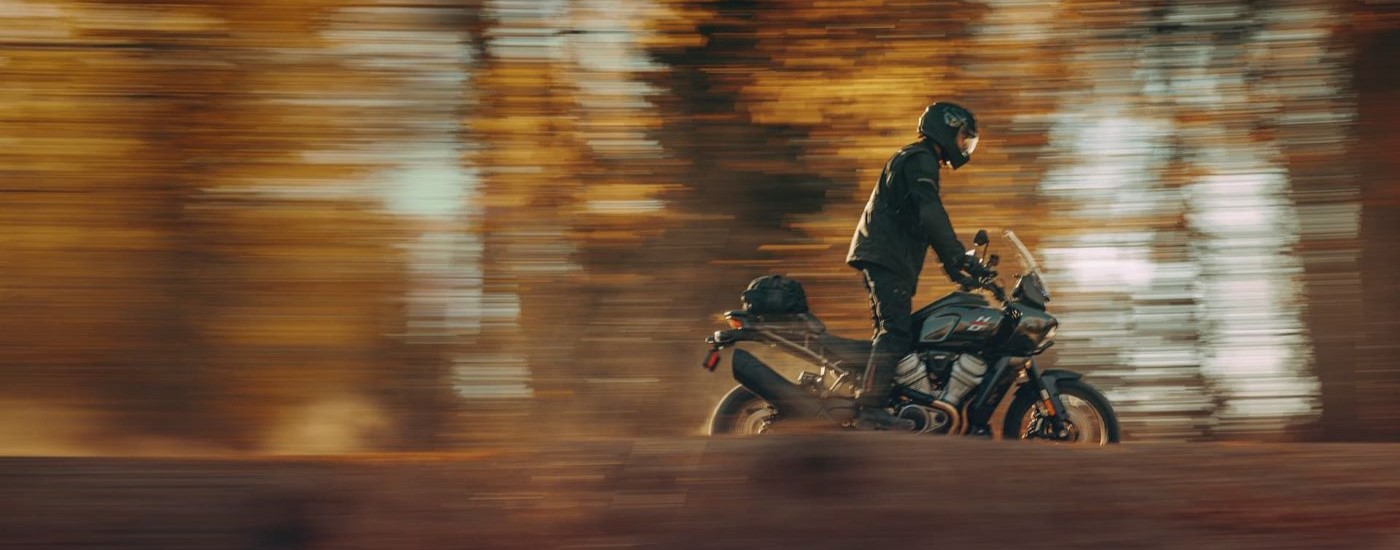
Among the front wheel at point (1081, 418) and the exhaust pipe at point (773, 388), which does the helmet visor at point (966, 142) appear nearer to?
the front wheel at point (1081, 418)

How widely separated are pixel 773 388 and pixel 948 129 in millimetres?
1452

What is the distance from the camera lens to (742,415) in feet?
22.5

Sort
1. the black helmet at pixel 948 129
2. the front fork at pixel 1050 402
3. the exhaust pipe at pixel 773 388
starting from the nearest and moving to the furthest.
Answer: the exhaust pipe at pixel 773 388 → the front fork at pixel 1050 402 → the black helmet at pixel 948 129

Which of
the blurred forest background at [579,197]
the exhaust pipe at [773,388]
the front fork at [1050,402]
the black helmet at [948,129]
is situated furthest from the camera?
the blurred forest background at [579,197]

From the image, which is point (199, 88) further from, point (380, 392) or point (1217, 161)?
point (1217, 161)

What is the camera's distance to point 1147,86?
11.6 metres

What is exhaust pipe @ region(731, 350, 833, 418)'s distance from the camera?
22.0ft

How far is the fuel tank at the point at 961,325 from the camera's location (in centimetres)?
683

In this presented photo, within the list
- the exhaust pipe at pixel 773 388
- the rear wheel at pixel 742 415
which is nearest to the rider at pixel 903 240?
the exhaust pipe at pixel 773 388

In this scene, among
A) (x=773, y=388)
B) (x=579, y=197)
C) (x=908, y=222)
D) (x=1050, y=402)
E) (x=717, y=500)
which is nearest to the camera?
(x=717, y=500)

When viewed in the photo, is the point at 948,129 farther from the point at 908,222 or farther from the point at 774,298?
the point at 774,298

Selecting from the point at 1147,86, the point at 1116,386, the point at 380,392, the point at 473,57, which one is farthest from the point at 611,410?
the point at 1147,86

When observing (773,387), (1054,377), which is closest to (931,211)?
(1054,377)

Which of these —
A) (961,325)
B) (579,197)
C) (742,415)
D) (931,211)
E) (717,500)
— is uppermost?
(931,211)
